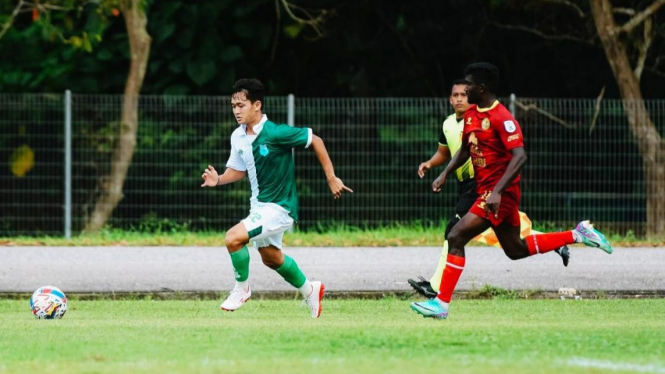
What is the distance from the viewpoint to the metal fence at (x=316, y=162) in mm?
18469

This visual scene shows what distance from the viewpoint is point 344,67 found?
22.4 m

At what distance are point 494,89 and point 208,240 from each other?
7752mm

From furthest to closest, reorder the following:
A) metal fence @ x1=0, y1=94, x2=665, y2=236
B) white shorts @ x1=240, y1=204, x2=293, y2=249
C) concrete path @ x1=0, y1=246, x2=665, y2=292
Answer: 1. metal fence @ x1=0, y1=94, x2=665, y2=236
2. concrete path @ x1=0, y1=246, x2=665, y2=292
3. white shorts @ x1=240, y1=204, x2=293, y2=249

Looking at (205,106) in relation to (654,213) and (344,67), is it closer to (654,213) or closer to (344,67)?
(344,67)

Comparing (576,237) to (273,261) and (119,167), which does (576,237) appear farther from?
(119,167)

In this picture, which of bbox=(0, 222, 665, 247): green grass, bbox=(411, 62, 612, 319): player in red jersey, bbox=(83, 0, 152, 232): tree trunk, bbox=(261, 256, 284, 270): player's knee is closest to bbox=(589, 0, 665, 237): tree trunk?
bbox=(0, 222, 665, 247): green grass

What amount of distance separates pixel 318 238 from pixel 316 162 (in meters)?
1.70

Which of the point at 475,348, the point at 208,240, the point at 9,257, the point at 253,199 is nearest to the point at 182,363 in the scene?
the point at 475,348

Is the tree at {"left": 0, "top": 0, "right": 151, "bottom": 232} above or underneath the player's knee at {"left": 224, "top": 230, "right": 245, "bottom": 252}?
above

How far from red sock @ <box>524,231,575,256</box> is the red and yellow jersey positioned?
0.83 metres

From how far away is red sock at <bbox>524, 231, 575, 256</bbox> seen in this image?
11.0 meters

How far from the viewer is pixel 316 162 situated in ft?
62.1

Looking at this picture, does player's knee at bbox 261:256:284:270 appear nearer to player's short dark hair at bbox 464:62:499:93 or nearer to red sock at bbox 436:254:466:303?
red sock at bbox 436:254:466:303

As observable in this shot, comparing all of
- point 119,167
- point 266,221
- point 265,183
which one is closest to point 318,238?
point 119,167
